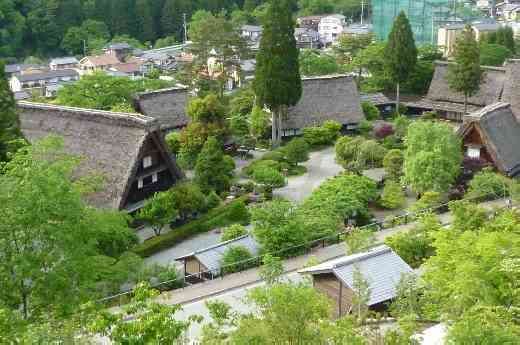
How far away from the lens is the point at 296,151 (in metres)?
36.1

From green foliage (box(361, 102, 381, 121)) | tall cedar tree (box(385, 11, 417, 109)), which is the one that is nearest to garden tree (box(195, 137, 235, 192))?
green foliage (box(361, 102, 381, 121))

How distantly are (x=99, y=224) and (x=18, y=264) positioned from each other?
3.25 m

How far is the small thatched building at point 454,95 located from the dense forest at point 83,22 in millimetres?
47873

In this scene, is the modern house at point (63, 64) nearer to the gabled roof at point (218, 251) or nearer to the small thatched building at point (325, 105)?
the small thatched building at point (325, 105)

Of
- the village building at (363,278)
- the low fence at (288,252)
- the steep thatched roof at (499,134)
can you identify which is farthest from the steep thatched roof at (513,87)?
the village building at (363,278)

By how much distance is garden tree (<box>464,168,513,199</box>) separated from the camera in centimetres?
3006

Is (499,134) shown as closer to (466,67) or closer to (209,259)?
(466,67)

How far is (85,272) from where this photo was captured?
17.3 meters

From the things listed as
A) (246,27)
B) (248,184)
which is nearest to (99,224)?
(248,184)

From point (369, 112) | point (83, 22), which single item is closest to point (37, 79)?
point (83, 22)

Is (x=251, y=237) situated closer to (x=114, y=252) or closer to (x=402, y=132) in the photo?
(x=114, y=252)

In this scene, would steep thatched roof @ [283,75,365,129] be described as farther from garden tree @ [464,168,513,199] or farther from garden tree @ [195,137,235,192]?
garden tree @ [464,168,513,199]

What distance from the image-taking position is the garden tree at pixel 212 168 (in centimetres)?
3095

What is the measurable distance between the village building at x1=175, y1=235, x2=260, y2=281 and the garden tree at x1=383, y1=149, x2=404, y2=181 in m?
10.7
